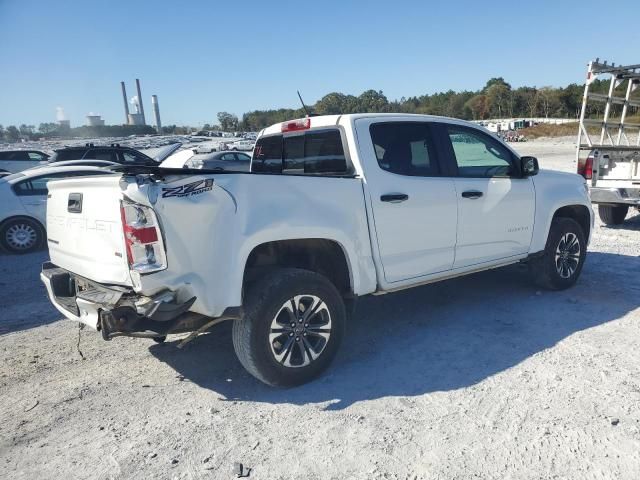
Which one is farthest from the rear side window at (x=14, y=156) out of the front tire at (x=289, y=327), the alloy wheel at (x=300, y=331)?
the alloy wheel at (x=300, y=331)

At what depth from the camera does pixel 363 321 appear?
4832 millimetres

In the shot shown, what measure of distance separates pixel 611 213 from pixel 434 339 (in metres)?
6.63

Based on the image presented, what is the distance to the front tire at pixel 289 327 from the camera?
129 inches

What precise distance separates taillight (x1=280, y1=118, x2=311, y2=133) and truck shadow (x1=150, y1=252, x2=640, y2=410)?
194 centimetres

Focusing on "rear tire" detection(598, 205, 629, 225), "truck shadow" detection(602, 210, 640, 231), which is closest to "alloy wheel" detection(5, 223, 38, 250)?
"rear tire" detection(598, 205, 629, 225)

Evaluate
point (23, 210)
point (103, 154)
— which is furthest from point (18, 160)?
point (23, 210)

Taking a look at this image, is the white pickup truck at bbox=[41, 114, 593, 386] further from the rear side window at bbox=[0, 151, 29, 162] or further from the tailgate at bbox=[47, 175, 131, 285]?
the rear side window at bbox=[0, 151, 29, 162]

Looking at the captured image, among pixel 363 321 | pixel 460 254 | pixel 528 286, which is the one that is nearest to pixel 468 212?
pixel 460 254

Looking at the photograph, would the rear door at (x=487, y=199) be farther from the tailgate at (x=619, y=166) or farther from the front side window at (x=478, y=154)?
the tailgate at (x=619, y=166)

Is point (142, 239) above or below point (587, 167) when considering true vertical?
above

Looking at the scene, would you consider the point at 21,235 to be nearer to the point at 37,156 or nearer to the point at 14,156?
the point at 14,156

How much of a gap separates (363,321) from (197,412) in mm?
2034

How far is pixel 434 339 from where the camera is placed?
4316mm

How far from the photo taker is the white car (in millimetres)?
8594
